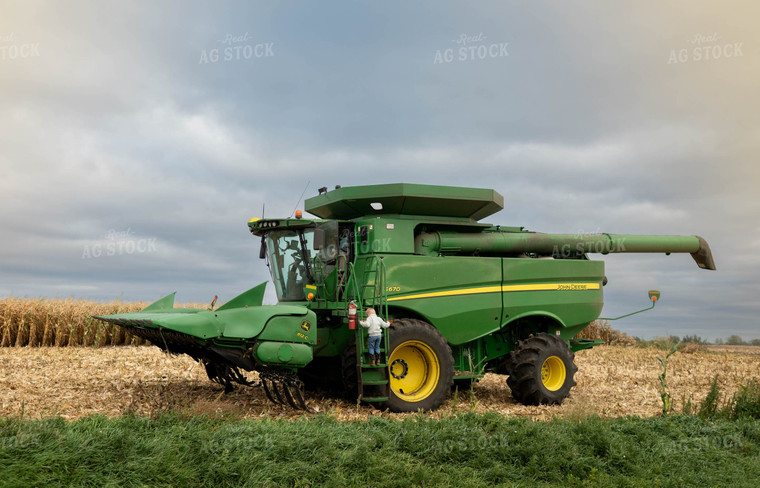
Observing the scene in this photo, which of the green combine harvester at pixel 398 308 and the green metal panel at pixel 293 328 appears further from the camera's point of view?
the green combine harvester at pixel 398 308

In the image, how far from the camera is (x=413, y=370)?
9.80 meters

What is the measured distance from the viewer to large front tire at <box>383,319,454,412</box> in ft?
30.8

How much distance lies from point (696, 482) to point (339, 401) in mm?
5367

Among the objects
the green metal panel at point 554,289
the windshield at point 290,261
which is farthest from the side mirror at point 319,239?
the green metal panel at point 554,289

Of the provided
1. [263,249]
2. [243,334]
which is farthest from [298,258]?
[243,334]

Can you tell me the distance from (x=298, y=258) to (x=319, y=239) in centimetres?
89

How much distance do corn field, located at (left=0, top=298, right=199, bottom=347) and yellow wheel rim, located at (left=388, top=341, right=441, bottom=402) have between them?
10.9 metres

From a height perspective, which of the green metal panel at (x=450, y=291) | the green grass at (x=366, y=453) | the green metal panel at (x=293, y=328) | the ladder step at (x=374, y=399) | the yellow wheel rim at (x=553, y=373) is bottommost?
the green grass at (x=366, y=453)

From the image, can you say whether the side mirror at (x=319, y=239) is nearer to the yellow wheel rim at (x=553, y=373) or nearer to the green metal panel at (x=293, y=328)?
the green metal panel at (x=293, y=328)

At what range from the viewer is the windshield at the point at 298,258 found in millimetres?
9766

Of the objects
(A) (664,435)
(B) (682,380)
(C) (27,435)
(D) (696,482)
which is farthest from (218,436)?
(B) (682,380)

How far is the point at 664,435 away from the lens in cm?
808

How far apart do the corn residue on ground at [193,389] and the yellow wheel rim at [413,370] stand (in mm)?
480

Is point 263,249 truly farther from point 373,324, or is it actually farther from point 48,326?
point 48,326
